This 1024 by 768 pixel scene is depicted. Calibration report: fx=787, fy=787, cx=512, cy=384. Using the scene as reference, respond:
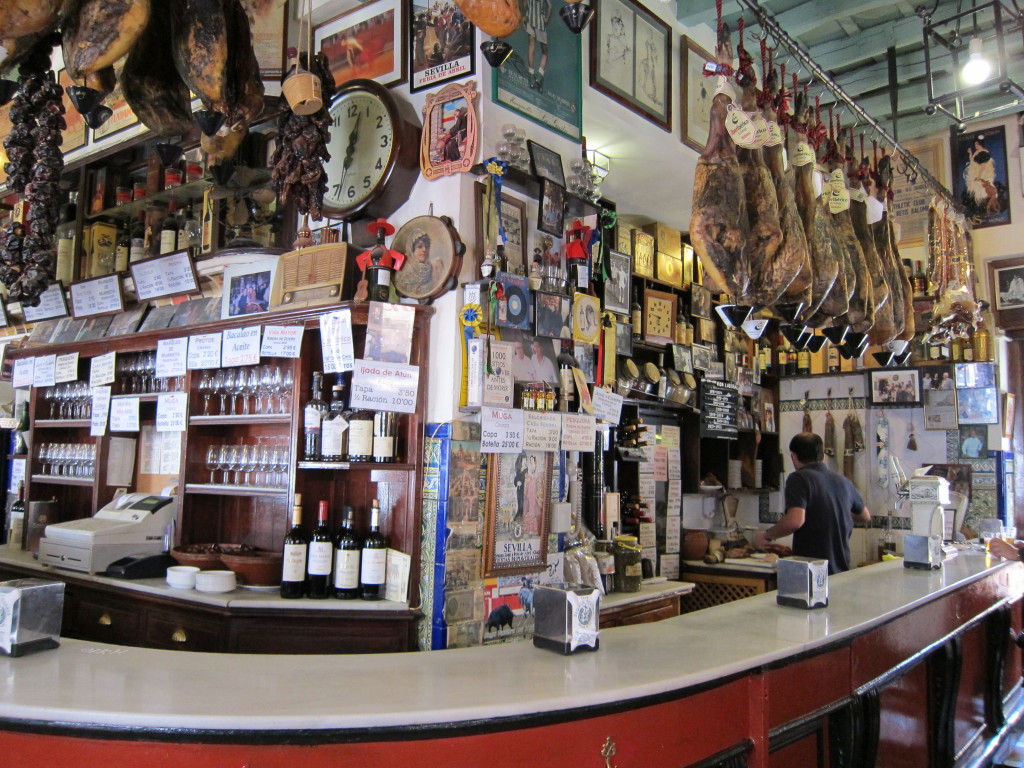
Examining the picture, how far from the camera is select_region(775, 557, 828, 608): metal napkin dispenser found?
2828 millimetres

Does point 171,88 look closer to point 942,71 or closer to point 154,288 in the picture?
point 154,288

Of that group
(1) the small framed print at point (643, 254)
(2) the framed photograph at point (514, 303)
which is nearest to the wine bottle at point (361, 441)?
(2) the framed photograph at point (514, 303)

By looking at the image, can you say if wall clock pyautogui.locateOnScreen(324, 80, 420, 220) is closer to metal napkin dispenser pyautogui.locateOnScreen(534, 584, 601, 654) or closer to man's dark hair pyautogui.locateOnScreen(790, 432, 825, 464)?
metal napkin dispenser pyautogui.locateOnScreen(534, 584, 601, 654)

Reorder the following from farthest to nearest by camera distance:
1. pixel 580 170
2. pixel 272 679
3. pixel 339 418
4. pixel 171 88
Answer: pixel 580 170
pixel 339 418
pixel 171 88
pixel 272 679

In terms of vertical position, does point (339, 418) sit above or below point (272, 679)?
above

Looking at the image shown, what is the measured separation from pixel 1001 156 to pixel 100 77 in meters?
7.02

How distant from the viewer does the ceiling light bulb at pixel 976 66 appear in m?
4.13

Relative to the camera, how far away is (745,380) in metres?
6.79

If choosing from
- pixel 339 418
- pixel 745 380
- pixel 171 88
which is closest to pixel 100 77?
pixel 171 88

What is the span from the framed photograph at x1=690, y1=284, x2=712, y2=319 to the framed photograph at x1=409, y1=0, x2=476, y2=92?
10.1 feet

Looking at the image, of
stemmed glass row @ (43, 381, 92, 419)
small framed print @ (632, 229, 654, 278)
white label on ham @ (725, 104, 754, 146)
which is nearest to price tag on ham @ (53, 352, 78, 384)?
stemmed glass row @ (43, 381, 92, 419)

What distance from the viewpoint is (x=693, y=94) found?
A: 472 cm

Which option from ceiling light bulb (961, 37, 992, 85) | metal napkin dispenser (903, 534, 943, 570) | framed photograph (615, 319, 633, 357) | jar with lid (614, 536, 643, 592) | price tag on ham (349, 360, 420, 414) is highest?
ceiling light bulb (961, 37, 992, 85)

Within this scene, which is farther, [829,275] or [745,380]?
[745,380]
